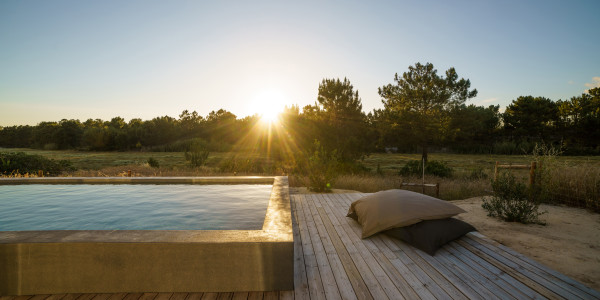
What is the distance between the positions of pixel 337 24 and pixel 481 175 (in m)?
7.59

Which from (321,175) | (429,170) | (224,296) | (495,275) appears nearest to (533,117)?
(429,170)

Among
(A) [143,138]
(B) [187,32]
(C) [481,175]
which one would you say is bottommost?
(C) [481,175]

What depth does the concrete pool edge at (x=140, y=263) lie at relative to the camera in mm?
1817

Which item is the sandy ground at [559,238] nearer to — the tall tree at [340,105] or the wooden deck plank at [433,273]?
the wooden deck plank at [433,273]

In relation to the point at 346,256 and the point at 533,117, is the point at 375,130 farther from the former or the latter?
the point at 533,117

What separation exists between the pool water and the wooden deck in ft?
5.08

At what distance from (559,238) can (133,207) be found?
260 inches

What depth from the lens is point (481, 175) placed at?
992 cm

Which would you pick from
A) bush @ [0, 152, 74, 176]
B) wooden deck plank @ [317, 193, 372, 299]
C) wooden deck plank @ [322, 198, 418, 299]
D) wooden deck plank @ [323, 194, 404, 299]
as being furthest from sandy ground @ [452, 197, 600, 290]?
bush @ [0, 152, 74, 176]

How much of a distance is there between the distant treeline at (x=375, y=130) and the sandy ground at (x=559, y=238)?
13096 millimetres

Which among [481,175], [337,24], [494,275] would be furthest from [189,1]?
[481,175]

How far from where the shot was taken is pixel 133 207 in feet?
15.8

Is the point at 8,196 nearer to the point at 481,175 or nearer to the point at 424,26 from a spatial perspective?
the point at 424,26

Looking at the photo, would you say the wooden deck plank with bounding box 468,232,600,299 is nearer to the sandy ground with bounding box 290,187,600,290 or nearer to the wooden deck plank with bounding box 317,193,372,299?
the sandy ground with bounding box 290,187,600,290
